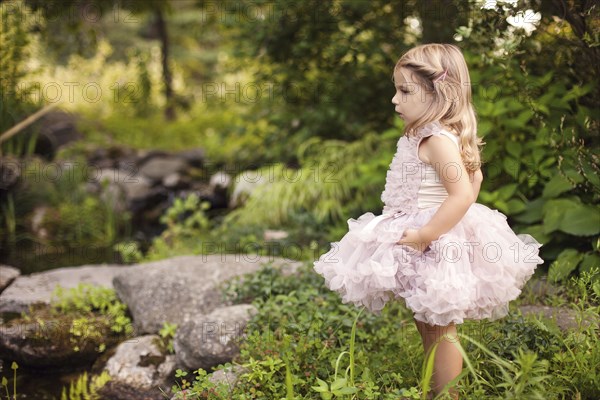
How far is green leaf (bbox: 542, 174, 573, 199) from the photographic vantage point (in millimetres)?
3661

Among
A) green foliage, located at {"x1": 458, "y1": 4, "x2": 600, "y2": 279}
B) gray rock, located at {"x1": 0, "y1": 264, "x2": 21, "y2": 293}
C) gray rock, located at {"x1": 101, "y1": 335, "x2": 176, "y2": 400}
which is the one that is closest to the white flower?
green foliage, located at {"x1": 458, "y1": 4, "x2": 600, "y2": 279}

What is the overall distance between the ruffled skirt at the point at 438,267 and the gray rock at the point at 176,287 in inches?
62.1

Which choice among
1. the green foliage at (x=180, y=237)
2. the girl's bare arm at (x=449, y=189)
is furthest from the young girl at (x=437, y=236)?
the green foliage at (x=180, y=237)

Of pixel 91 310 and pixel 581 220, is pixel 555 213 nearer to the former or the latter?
pixel 581 220

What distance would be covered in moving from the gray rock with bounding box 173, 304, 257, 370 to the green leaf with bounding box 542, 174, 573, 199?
1.94 m

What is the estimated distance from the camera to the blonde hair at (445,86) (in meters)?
2.31

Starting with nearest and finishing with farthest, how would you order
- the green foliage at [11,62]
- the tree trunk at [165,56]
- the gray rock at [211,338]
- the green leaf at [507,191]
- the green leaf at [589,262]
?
the gray rock at [211,338], the green leaf at [589,262], the green leaf at [507,191], the green foliage at [11,62], the tree trunk at [165,56]

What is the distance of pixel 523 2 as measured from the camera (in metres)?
3.44

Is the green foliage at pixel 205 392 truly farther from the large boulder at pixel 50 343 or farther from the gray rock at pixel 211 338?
the large boulder at pixel 50 343

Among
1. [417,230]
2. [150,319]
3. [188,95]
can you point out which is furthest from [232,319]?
[188,95]

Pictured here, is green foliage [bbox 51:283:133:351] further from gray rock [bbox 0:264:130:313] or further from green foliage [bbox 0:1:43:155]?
green foliage [bbox 0:1:43:155]

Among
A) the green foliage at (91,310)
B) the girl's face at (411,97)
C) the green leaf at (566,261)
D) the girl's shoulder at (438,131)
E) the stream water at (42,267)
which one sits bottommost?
the stream water at (42,267)

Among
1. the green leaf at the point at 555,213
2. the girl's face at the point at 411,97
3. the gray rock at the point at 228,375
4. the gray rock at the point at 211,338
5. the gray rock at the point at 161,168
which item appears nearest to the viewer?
the girl's face at the point at 411,97

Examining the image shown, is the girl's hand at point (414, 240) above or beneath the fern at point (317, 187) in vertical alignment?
above
